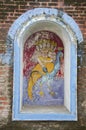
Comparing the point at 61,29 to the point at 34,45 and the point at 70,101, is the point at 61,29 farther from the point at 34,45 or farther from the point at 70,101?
the point at 70,101

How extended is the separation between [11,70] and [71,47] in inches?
54.2

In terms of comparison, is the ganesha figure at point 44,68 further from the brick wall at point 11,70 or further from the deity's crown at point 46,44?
the brick wall at point 11,70

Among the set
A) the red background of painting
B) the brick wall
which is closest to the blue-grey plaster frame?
the brick wall

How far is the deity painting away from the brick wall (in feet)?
3.18

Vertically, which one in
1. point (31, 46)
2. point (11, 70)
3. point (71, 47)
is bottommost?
point (11, 70)

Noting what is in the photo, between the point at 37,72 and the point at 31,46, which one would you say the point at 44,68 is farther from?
the point at 31,46

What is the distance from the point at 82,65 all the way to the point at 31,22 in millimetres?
1437

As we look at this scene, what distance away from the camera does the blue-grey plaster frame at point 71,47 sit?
684 cm

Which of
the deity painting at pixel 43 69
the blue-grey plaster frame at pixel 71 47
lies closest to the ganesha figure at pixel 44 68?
the deity painting at pixel 43 69

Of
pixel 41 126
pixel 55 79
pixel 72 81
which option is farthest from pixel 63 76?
pixel 41 126

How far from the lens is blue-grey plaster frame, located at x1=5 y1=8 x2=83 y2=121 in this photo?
6844mm

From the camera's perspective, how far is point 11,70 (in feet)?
22.7

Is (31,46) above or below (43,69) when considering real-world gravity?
above

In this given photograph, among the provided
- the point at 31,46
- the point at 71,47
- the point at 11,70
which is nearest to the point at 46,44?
the point at 31,46
